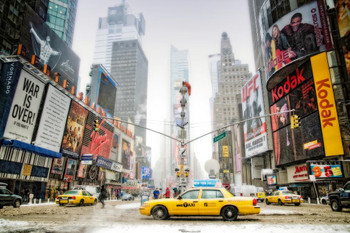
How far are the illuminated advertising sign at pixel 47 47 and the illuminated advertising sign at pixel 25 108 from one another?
27.7 feet

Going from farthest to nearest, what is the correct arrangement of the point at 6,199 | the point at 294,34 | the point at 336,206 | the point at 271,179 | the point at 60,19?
the point at 60,19, the point at 271,179, the point at 294,34, the point at 6,199, the point at 336,206

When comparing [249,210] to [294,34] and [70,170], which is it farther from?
[70,170]

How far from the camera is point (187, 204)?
10266mm

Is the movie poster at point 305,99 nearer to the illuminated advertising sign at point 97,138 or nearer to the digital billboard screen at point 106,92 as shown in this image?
the illuminated advertising sign at point 97,138

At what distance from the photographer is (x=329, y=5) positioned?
36812 millimetres

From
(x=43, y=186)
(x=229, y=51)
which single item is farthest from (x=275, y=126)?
(x=229, y=51)

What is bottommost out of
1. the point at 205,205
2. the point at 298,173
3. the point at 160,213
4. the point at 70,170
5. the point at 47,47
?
the point at 160,213

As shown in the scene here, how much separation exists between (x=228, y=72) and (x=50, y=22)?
89836mm

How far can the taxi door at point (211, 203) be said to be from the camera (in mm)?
10078

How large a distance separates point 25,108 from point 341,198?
112 feet

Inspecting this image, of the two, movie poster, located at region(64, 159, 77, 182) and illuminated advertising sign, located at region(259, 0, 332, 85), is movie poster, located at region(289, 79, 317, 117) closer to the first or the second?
illuminated advertising sign, located at region(259, 0, 332, 85)

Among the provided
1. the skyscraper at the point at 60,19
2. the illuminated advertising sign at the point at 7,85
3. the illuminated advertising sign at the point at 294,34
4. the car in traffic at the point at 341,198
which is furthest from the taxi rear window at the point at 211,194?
the skyscraper at the point at 60,19

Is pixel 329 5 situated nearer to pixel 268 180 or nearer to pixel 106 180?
pixel 268 180

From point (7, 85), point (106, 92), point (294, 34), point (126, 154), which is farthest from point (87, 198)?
point (106, 92)
